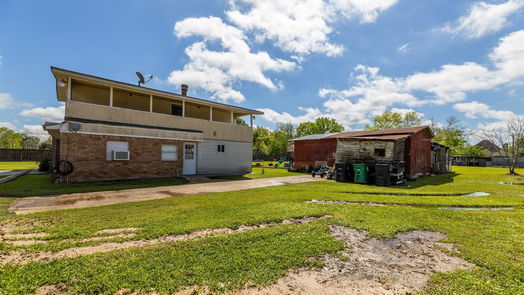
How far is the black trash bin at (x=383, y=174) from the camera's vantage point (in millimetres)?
12359

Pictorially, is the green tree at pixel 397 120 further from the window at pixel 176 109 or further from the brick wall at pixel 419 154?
the window at pixel 176 109

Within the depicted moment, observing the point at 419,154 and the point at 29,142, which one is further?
the point at 29,142

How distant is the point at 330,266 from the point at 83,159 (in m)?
11.7

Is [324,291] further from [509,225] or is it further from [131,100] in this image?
[131,100]

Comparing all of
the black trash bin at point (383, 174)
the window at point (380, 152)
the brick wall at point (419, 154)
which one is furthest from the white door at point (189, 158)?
the brick wall at point (419, 154)

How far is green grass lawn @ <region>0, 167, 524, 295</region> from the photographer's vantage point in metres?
2.53

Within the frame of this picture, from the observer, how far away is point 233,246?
11.4ft

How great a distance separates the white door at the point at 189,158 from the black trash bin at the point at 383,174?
1114 cm

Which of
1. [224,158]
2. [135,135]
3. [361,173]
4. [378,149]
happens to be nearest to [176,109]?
[135,135]

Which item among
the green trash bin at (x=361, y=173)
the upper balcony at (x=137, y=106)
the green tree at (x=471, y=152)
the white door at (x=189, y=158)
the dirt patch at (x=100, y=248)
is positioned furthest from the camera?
the green tree at (x=471, y=152)

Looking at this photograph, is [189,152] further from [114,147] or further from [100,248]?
[100,248]

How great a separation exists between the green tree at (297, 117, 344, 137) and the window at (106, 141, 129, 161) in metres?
51.7

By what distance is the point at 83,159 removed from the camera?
404 inches

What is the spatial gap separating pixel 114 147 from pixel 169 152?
2.76 metres
